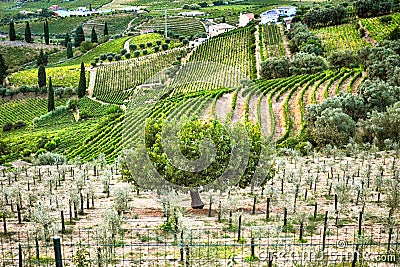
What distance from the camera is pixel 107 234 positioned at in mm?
14453

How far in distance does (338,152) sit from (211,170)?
10.5 m

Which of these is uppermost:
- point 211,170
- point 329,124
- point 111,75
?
point 211,170

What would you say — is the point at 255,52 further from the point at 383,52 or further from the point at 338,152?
the point at 338,152

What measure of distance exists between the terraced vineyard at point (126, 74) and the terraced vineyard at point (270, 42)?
1243cm

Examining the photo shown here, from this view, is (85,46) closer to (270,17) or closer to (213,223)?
(270,17)

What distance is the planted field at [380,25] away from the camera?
227 ft

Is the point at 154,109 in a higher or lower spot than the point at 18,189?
lower

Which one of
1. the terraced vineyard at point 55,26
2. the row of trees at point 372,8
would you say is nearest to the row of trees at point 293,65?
the row of trees at point 372,8

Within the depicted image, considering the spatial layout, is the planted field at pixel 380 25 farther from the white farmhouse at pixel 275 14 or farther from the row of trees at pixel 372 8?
the white farmhouse at pixel 275 14

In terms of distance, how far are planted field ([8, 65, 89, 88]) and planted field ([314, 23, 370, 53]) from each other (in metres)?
32.2

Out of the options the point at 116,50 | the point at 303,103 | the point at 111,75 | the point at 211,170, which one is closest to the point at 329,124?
the point at 303,103

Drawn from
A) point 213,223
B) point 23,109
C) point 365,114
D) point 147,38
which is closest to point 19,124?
point 23,109

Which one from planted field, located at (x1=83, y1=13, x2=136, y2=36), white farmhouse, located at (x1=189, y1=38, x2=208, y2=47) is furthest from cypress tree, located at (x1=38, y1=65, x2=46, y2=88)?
planted field, located at (x1=83, y1=13, x2=136, y2=36)

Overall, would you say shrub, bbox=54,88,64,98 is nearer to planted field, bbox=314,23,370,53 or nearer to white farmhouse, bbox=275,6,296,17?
planted field, bbox=314,23,370,53
